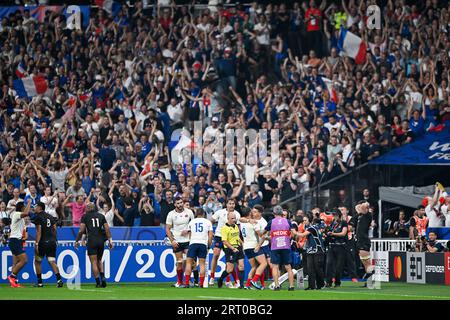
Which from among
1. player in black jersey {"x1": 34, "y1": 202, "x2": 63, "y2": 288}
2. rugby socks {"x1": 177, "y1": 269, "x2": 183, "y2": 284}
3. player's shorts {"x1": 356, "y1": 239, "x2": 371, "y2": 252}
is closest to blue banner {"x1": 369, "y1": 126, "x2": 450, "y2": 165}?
player's shorts {"x1": 356, "y1": 239, "x2": 371, "y2": 252}

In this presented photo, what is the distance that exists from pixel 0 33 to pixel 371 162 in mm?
14031

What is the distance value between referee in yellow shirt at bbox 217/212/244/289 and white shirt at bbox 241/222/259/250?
0.17m

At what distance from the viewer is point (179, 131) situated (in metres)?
34.7

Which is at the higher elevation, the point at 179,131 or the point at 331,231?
the point at 179,131

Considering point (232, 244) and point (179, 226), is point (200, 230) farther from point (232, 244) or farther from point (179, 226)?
point (179, 226)

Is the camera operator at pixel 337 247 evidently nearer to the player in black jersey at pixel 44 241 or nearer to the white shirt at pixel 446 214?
the white shirt at pixel 446 214

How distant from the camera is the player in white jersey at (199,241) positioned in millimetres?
26594

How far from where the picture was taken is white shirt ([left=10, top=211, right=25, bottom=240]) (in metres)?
27.4

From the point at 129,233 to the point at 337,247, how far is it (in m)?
5.64

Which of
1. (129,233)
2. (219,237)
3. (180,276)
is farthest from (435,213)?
(129,233)

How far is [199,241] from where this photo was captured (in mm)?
26656

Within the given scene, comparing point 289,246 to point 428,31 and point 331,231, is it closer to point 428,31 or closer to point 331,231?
point 331,231

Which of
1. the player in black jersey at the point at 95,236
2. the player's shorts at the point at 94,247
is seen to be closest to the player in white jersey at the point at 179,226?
the player in black jersey at the point at 95,236
